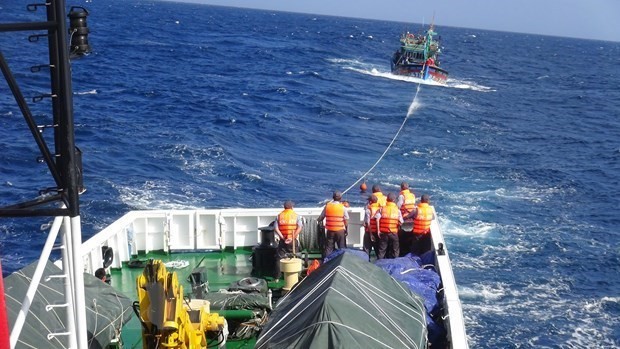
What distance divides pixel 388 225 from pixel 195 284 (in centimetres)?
341

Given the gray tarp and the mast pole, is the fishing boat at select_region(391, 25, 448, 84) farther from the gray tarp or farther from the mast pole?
the mast pole

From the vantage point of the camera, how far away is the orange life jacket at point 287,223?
11.3 m

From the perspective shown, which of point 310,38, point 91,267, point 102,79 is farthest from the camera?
point 310,38

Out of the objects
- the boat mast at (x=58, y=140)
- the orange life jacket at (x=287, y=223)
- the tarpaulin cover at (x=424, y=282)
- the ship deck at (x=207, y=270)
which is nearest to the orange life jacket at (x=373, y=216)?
the tarpaulin cover at (x=424, y=282)

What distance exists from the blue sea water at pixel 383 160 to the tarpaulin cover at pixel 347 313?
8.67 meters

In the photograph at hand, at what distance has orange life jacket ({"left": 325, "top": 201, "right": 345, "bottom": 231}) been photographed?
11492mm

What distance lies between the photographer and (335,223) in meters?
11.5

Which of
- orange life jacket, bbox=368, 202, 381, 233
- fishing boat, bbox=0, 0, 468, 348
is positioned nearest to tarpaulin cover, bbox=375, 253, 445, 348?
fishing boat, bbox=0, 0, 468, 348

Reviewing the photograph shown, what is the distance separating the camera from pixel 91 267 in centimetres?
1067

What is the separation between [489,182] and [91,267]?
21335 millimetres

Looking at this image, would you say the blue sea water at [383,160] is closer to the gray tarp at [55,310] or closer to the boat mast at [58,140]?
the gray tarp at [55,310]

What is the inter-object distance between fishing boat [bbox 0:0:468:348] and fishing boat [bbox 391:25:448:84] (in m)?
52.0

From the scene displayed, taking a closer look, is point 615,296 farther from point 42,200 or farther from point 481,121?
point 481,121

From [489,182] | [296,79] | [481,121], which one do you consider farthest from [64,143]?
[296,79]
